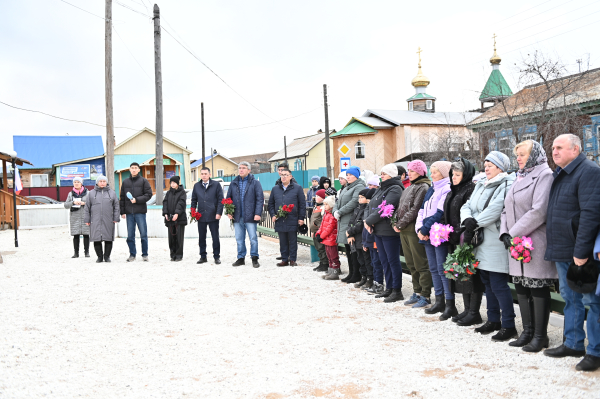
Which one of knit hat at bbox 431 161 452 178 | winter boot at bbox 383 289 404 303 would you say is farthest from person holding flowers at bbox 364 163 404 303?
knit hat at bbox 431 161 452 178

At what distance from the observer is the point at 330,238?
8711 millimetres

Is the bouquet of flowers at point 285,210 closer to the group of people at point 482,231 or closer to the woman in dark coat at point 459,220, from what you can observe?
the group of people at point 482,231

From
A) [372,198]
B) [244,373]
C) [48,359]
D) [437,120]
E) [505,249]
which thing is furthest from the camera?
[437,120]

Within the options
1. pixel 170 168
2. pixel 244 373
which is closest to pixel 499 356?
pixel 244 373

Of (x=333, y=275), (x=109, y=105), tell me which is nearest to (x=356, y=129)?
(x=109, y=105)

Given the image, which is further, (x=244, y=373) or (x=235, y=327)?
(x=235, y=327)

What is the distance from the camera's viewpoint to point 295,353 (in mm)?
4773

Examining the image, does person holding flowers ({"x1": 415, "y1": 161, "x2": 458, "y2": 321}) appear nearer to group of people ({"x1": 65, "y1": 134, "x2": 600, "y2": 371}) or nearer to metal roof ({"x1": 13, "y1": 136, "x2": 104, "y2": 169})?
group of people ({"x1": 65, "y1": 134, "x2": 600, "y2": 371})

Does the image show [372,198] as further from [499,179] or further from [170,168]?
[170,168]

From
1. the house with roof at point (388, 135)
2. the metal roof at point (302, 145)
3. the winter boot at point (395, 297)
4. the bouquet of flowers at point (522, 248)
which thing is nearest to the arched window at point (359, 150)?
the house with roof at point (388, 135)

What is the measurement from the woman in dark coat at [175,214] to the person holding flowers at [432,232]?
6.27 metres

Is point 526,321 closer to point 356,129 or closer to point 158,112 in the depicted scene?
point 158,112

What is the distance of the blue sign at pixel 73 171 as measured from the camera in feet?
133

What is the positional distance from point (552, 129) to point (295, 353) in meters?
19.6
